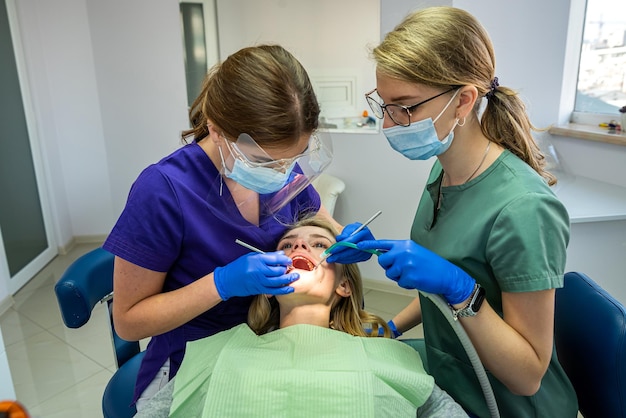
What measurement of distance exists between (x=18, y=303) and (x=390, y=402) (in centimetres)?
295

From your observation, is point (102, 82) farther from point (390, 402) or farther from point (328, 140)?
point (390, 402)

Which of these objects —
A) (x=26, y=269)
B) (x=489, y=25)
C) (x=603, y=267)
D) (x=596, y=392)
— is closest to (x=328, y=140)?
(x=596, y=392)

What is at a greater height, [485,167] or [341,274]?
[485,167]

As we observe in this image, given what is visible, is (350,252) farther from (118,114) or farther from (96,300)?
(118,114)

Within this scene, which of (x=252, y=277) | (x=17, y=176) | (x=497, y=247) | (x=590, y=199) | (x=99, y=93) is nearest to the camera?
(x=497, y=247)

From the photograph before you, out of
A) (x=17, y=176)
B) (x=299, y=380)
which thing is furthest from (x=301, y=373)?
(x=17, y=176)

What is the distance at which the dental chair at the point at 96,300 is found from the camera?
1.37 meters

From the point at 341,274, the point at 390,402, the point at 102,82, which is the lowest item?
the point at 390,402

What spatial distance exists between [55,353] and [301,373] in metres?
2.07

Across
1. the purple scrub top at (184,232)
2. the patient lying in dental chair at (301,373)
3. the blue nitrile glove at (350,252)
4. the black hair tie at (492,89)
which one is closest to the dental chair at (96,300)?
the purple scrub top at (184,232)

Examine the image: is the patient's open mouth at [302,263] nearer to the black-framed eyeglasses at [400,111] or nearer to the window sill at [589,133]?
the black-framed eyeglasses at [400,111]

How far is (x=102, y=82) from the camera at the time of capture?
3.99m

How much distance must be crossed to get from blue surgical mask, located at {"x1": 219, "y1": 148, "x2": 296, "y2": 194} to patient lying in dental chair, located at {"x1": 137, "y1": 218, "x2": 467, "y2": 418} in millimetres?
310

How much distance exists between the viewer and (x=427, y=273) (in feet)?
3.49
